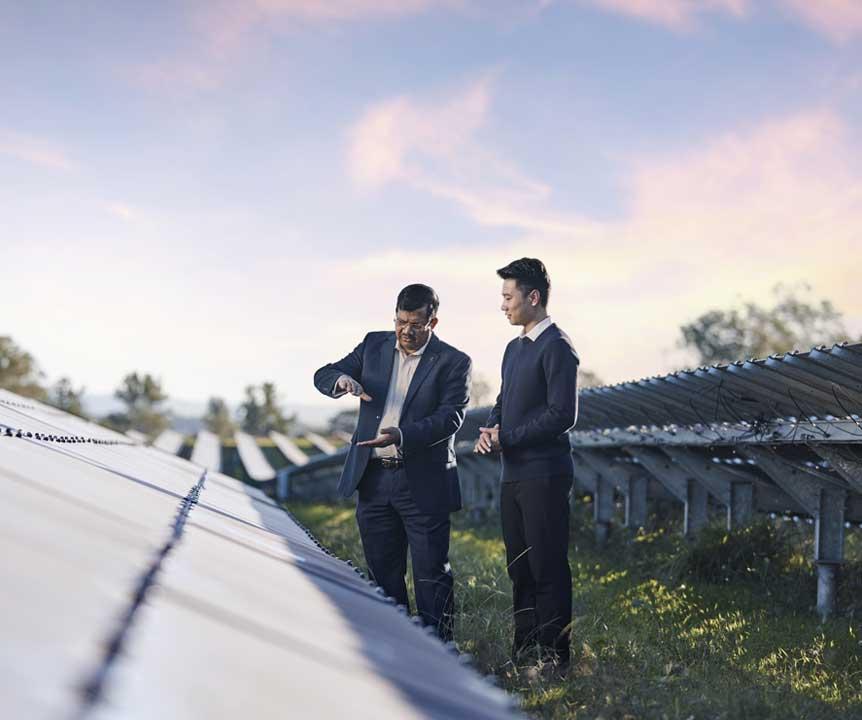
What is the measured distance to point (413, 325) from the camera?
4.54 m

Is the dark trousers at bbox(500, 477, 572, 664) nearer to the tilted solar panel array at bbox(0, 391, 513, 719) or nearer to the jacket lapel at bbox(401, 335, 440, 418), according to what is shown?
the jacket lapel at bbox(401, 335, 440, 418)

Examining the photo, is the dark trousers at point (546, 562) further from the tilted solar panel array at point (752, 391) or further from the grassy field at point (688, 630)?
the tilted solar panel array at point (752, 391)

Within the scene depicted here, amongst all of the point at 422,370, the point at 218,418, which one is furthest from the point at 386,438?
the point at 218,418

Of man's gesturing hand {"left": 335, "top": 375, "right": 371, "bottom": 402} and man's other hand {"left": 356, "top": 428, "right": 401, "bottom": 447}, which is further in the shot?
man's gesturing hand {"left": 335, "top": 375, "right": 371, "bottom": 402}

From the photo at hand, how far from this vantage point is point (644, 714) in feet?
12.5

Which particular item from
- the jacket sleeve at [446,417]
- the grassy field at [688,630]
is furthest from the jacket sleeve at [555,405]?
the grassy field at [688,630]

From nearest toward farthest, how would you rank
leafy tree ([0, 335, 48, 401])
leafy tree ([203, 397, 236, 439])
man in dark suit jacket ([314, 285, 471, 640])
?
man in dark suit jacket ([314, 285, 471, 640]) → leafy tree ([0, 335, 48, 401]) → leafy tree ([203, 397, 236, 439])

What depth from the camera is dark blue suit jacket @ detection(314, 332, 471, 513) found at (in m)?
4.51

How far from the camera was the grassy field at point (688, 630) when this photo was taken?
4.06 metres

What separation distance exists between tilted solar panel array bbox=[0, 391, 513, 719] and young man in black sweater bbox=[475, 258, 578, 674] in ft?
7.61

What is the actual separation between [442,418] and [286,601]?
9.22ft

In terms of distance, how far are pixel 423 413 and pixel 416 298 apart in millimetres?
535

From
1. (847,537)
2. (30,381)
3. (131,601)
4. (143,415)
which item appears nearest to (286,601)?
(131,601)

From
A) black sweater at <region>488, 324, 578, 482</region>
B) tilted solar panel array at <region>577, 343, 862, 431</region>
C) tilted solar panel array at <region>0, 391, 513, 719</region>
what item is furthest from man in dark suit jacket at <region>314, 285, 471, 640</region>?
tilted solar panel array at <region>0, 391, 513, 719</region>
